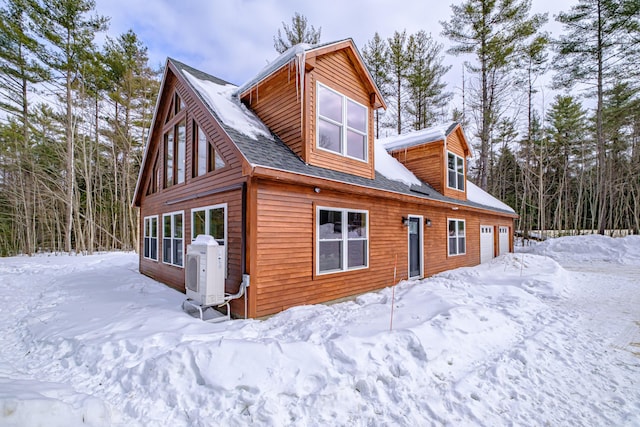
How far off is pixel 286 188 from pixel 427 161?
770 cm

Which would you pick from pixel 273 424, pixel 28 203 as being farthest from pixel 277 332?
pixel 28 203

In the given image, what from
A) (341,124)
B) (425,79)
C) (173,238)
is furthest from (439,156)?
(425,79)

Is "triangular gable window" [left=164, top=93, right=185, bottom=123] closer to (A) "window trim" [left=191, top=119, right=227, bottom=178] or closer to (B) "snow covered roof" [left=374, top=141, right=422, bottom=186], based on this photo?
(A) "window trim" [left=191, top=119, right=227, bottom=178]

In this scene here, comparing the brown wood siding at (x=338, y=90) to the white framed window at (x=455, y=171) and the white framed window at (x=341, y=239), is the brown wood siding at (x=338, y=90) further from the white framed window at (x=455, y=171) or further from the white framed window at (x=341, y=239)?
the white framed window at (x=455, y=171)

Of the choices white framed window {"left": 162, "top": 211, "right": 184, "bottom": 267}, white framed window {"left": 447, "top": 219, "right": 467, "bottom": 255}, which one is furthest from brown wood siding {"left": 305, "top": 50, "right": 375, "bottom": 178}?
white framed window {"left": 447, "top": 219, "right": 467, "bottom": 255}

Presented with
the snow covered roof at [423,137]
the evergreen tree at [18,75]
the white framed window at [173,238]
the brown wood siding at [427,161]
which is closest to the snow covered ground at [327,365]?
the white framed window at [173,238]

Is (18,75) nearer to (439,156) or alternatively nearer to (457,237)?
(439,156)

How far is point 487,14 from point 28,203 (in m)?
27.8

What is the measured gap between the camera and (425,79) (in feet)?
58.2

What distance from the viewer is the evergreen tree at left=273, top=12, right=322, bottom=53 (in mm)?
15195

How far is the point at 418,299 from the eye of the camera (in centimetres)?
564

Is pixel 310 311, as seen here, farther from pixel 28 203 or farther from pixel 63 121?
pixel 28 203

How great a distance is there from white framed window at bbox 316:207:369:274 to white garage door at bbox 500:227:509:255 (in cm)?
1186

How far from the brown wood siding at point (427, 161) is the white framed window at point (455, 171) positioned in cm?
49
